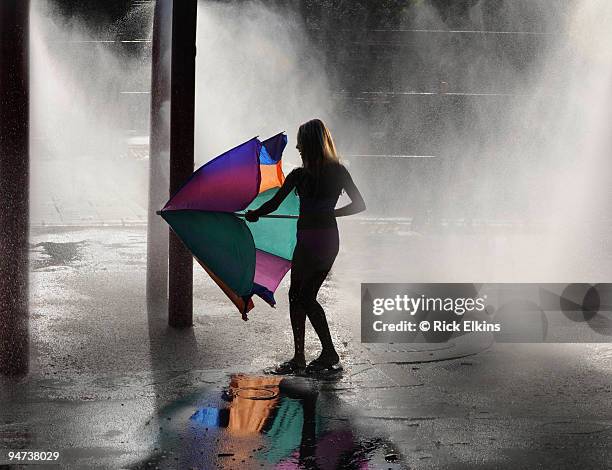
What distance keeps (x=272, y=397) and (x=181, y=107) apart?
8.85ft

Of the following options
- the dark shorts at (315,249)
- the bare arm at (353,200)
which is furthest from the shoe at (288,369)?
the bare arm at (353,200)

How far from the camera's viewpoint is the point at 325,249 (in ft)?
22.3

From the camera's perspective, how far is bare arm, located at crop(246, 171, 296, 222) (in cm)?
666

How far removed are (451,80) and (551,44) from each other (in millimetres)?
3570

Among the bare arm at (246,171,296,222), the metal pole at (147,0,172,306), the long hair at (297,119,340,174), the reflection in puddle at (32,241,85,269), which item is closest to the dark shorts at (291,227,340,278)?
the bare arm at (246,171,296,222)

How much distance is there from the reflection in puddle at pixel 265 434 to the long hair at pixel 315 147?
1444 mm

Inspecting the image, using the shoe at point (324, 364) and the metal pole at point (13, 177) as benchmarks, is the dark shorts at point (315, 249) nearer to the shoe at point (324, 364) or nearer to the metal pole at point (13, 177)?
the shoe at point (324, 364)

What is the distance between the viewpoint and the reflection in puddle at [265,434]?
5016 millimetres

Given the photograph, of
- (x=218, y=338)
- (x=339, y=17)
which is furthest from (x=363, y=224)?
(x=339, y=17)

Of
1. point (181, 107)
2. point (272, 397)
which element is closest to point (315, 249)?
point (272, 397)

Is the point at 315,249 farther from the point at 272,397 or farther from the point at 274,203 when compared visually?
the point at 272,397

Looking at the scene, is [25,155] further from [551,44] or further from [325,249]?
[551,44]

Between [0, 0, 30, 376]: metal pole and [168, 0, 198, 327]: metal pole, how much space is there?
1465 mm

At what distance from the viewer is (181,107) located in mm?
7918
